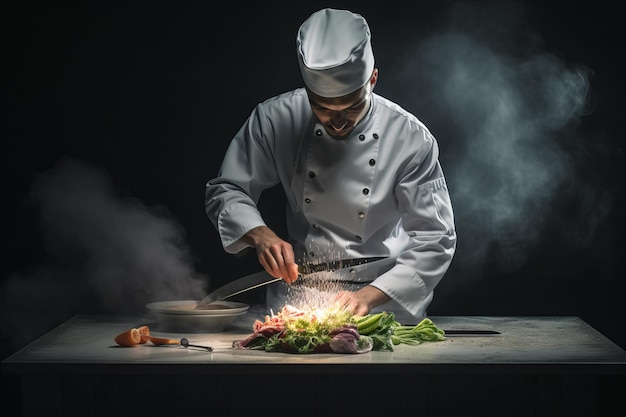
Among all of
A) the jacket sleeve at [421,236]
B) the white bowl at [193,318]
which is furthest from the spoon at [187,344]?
the jacket sleeve at [421,236]

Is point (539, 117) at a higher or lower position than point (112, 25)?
lower

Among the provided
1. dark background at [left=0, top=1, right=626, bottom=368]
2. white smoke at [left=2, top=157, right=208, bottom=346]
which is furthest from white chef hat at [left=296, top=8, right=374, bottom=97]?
white smoke at [left=2, top=157, right=208, bottom=346]

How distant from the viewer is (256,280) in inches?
160

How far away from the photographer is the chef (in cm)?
411

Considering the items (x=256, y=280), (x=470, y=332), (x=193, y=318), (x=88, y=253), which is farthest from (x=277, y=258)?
(x=88, y=253)

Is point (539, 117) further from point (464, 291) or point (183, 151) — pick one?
point (183, 151)

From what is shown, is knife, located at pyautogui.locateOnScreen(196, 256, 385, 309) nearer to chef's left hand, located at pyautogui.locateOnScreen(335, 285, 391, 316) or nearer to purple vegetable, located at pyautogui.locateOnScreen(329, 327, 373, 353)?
chef's left hand, located at pyautogui.locateOnScreen(335, 285, 391, 316)

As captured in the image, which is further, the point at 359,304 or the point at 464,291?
the point at 464,291

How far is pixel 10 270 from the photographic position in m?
5.21

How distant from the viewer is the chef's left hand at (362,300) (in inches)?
154

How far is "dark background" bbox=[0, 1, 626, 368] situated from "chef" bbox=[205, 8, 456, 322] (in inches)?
28.5

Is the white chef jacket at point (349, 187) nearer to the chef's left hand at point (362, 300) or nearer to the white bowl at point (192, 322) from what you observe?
the chef's left hand at point (362, 300)
